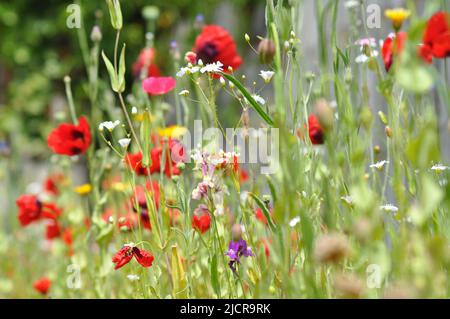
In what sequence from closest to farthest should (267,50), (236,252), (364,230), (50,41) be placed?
(364,230) → (267,50) → (236,252) → (50,41)

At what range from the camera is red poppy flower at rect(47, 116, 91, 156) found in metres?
1.21

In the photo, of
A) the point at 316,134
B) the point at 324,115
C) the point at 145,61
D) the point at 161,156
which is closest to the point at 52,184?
the point at 145,61

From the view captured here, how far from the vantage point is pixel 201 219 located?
41.3 inches

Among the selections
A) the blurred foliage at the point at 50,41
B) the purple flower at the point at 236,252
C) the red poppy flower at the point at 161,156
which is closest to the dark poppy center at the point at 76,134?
the red poppy flower at the point at 161,156

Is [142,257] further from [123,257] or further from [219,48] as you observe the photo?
[219,48]

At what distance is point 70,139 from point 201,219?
0.33 m

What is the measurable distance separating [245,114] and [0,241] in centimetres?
109

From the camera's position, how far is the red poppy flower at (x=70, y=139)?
1.21 meters

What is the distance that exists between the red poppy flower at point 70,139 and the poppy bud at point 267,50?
0.59m

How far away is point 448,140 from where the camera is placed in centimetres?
177

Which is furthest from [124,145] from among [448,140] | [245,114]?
[448,140]

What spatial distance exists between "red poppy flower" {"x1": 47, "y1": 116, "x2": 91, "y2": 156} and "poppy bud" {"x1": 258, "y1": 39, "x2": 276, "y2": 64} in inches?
23.4

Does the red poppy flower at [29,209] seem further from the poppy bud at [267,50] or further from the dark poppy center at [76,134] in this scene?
the poppy bud at [267,50]

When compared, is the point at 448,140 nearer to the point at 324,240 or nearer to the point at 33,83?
the point at 324,240
